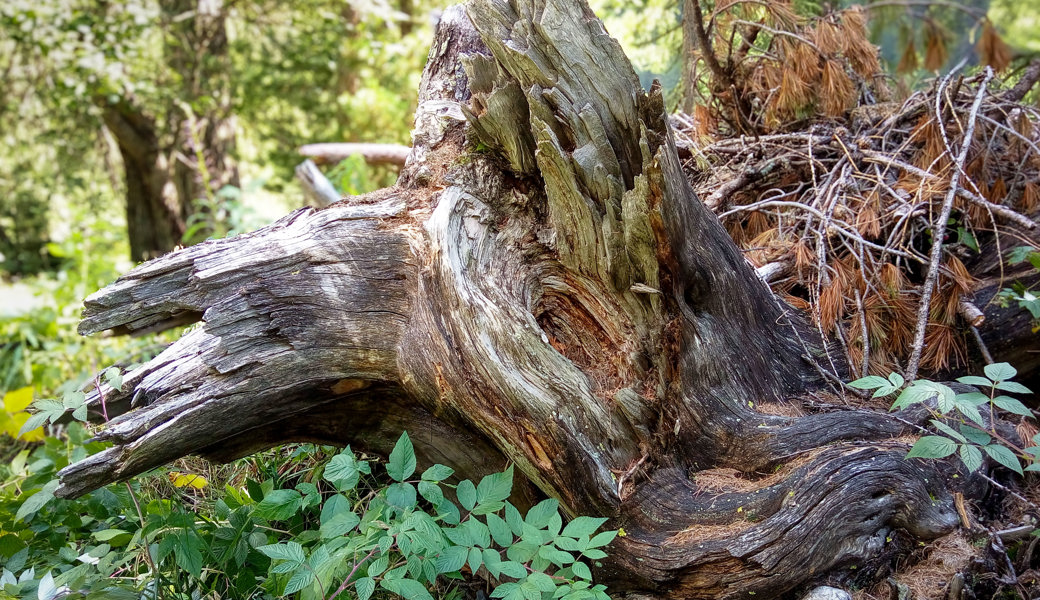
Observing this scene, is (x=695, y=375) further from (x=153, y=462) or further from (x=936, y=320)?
(x=153, y=462)

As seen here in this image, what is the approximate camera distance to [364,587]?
163cm

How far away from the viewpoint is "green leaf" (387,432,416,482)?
186cm

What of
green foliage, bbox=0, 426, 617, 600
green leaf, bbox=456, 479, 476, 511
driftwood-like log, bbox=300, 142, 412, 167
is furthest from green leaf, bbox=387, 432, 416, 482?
driftwood-like log, bbox=300, 142, 412, 167

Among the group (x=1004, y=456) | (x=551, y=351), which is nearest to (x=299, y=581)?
(x=551, y=351)

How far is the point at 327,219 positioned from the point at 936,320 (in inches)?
93.7

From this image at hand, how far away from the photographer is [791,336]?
2.65 m

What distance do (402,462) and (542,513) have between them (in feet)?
1.31

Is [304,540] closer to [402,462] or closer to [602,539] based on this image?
[402,462]

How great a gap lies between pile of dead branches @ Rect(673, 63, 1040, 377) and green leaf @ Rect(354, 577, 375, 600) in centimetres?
191

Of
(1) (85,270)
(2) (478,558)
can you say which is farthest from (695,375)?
(1) (85,270)

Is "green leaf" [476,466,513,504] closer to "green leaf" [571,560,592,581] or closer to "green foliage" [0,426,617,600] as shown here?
"green foliage" [0,426,617,600]

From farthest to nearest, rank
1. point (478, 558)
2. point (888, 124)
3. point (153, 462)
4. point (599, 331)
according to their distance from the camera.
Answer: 1. point (888, 124)
2. point (599, 331)
3. point (153, 462)
4. point (478, 558)

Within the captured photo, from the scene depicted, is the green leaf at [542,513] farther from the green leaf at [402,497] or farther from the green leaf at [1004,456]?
the green leaf at [1004,456]

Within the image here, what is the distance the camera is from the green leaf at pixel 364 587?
161 centimetres
